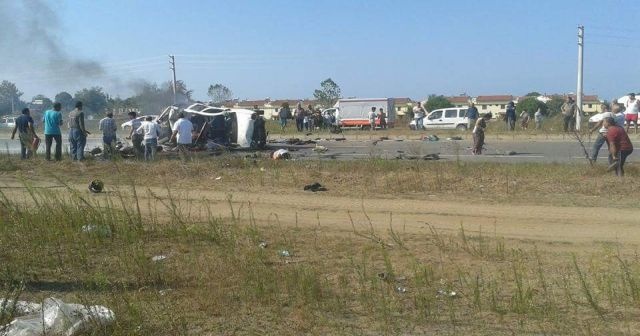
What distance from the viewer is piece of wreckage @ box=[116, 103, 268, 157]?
21.4 metres

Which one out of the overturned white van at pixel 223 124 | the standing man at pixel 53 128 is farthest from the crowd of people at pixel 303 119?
the standing man at pixel 53 128

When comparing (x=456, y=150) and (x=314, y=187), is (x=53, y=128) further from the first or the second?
(x=456, y=150)

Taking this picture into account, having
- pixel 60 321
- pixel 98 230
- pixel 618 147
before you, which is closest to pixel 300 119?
pixel 618 147

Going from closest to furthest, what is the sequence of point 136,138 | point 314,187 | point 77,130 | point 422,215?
point 422,215, point 314,187, point 77,130, point 136,138

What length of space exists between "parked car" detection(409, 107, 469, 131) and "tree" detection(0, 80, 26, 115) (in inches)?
816

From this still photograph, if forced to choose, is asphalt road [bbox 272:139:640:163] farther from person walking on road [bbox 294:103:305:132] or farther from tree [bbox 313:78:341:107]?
tree [bbox 313:78:341:107]

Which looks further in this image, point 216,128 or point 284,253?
point 216,128

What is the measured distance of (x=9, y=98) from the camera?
102 ft

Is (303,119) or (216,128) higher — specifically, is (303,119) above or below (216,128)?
below

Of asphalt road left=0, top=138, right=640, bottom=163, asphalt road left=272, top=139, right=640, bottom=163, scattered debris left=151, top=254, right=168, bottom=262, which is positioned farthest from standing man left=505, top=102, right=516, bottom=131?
scattered debris left=151, top=254, right=168, bottom=262

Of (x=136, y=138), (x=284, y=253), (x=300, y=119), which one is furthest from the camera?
(x=300, y=119)

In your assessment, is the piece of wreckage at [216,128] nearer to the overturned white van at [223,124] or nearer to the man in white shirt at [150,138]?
the overturned white van at [223,124]

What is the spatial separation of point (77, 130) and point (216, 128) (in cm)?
513

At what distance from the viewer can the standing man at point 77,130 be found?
59.1 feet
